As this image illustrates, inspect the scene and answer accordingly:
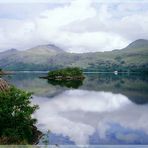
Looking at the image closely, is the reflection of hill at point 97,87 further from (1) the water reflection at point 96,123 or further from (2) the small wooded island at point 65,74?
(2) the small wooded island at point 65,74

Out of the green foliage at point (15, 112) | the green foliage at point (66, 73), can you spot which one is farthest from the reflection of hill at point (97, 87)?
the green foliage at point (15, 112)

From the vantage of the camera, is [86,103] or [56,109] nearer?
[56,109]

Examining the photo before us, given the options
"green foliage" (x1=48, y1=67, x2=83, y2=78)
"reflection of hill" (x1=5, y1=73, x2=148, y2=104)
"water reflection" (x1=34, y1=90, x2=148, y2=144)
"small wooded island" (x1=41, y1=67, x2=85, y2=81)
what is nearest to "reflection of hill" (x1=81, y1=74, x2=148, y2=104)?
"reflection of hill" (x1=5, y1=73, x2=148, y2=104)

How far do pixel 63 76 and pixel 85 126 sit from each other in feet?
389

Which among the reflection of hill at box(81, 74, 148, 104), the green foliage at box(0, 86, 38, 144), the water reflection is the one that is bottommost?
the water reflection

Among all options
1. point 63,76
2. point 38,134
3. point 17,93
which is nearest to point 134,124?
point 38,134

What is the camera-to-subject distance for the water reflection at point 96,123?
34.5 meters

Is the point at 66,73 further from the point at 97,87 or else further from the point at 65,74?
the point at 97,87

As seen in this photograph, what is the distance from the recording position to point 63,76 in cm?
15925

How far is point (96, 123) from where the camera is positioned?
43.0 m

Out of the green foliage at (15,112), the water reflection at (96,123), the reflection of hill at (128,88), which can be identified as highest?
the green foliage at (15,112)

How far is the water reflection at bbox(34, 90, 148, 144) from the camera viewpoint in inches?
1358

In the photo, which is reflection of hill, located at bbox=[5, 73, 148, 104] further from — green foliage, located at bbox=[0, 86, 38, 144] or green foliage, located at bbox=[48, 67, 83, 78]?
green foliage, located at bbox=[0, 86, 38, 144]

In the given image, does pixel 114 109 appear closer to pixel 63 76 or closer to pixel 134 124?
pixel 134 124
